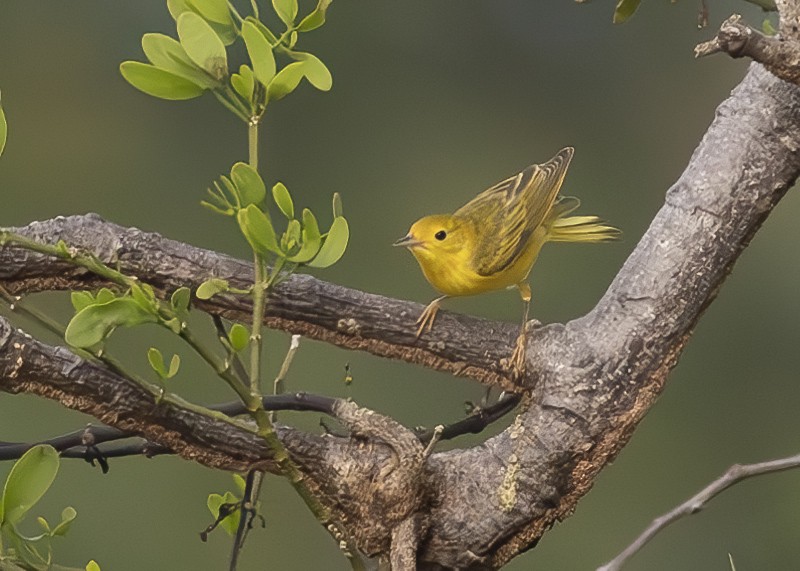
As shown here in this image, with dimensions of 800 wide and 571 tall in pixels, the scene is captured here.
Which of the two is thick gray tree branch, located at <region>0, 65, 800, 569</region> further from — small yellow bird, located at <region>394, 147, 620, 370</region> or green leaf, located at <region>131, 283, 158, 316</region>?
small yellow bird, located at <region>394, 147, 620, 370</region>

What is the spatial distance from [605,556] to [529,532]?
1.33 meters

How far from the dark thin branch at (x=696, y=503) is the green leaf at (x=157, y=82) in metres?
0.29

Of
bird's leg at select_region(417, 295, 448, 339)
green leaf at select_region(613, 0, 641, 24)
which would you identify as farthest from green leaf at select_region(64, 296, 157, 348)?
green leaf at select_region(613, 0, 641, 24)

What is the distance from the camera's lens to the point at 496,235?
41.9 inches

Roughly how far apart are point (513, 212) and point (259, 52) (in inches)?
23.7

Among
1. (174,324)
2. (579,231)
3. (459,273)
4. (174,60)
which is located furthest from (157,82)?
(579,231)

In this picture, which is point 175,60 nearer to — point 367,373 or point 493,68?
point 367,373

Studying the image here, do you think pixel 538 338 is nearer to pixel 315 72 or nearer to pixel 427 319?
pixel 427 319

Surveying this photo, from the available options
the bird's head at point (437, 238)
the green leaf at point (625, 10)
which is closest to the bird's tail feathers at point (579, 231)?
the bird's head at point (437, 238)

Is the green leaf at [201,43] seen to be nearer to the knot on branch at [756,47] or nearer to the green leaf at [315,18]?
the green leaf at [315,18]

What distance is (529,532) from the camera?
708mm

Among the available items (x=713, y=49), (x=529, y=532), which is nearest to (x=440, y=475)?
(x=529, y=532)

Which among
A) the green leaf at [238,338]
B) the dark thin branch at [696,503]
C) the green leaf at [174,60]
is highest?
the green leaf at [174,60]

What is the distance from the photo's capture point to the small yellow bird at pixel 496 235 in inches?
40.3
